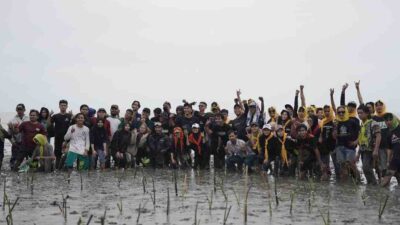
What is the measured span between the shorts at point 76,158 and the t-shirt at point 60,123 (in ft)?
3.38

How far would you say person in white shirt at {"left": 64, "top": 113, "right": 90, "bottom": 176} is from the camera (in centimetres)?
1477

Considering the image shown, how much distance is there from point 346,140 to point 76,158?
788cm

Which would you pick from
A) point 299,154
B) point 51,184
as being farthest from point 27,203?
point 299,154

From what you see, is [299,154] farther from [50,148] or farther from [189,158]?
[50,148]

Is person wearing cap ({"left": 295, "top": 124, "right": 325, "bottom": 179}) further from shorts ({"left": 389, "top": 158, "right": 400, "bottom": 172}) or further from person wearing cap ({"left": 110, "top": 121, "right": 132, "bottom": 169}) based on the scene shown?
person wearing cap ({"left": 110, "top": 121, "right": 132, "bottom": 169})

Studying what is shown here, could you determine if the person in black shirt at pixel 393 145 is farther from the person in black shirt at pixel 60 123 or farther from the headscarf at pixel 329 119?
the person in black shirt at pixel 60 123

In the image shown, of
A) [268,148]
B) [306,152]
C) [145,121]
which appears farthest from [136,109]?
[306,152]

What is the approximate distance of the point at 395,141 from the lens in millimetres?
11406

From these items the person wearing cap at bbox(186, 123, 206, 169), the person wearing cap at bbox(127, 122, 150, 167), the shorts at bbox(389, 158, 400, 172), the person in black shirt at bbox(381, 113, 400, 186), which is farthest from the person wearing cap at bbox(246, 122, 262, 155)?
the shorts at bbox(389, 158, 400, 172)

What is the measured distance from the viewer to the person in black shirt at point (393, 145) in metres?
11.4

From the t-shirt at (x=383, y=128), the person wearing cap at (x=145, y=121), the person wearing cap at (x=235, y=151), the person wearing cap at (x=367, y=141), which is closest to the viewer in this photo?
the t-shirt at (x=383, y=128)

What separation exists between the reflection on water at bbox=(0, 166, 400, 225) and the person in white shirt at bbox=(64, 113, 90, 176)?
3.45ft

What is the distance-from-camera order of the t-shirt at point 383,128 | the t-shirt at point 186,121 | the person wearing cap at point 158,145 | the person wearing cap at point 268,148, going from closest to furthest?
1. the t-shirt at point 383,128
2. the person wearing cap at point 268,148
3. the person wearing cap at point 158,145
4. the t-shirt at point 186,121

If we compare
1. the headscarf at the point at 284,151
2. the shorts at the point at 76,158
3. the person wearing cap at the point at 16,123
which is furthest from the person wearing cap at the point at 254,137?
the person wearing cap at the point at 16,123
